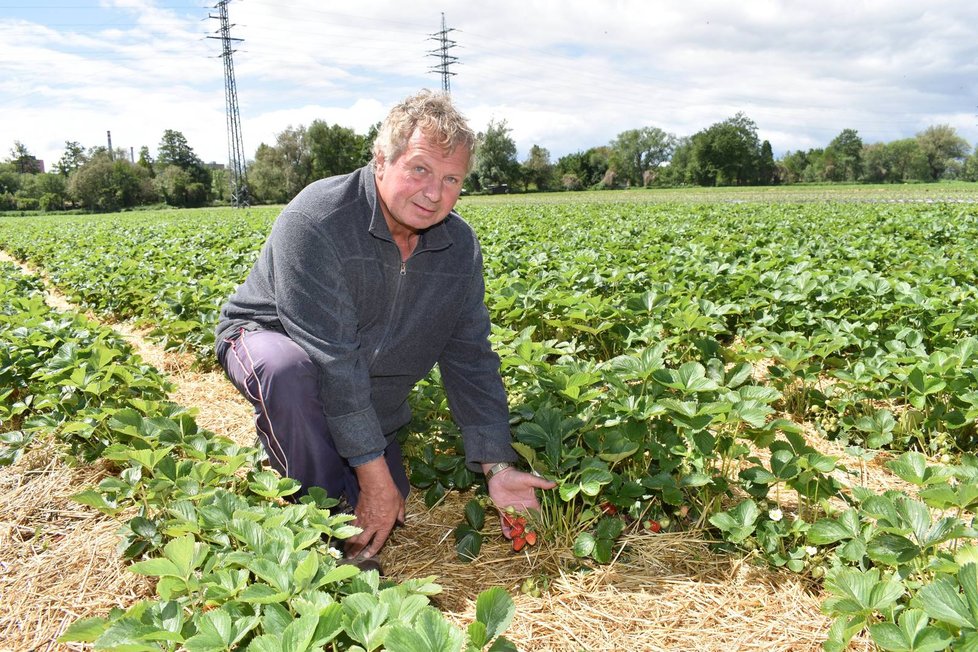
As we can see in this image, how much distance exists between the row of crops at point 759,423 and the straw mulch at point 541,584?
0.27 ft

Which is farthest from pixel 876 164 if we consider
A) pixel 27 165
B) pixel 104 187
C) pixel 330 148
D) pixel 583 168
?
pixel 27 165

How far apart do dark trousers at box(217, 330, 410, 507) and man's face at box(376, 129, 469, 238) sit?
21.7 inches

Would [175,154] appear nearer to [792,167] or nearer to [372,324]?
[792,167]

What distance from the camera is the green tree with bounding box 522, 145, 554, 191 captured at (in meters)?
73.2

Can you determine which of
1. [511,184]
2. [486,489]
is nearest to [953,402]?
[486,489]

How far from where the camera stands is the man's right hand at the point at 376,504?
2195mm

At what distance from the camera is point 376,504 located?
221 cm

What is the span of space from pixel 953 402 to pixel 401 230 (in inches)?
93.5

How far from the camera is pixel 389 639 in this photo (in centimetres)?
119

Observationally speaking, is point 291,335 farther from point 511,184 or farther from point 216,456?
point 511,184

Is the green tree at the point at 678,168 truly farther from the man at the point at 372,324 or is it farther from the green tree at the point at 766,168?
the man at the point at 372,324

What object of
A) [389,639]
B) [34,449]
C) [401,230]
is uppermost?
[401,230]

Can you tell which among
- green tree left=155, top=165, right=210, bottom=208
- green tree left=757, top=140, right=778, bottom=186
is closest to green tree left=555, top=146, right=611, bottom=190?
green tree left=757, top=140, right=778, bottom=186

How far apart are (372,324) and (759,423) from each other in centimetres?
126
